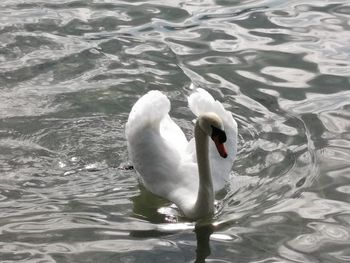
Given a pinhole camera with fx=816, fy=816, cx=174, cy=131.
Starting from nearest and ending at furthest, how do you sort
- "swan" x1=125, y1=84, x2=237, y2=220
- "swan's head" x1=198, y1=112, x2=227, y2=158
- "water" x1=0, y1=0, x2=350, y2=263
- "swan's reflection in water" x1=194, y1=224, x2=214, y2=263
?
"swan's reflection in water" x1=194, y1=224, x2=214, y2=263 < "swan's head" x1=198, y1=112, x2=227, y2=158 < "water" x1=0, y1=0, x2=350, y2=263 < "swan" x1=125, y1=84, x2=237, y2=220

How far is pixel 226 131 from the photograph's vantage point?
739 centimetres

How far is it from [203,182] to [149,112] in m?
0.91

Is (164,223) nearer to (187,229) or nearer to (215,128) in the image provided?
(187,229)

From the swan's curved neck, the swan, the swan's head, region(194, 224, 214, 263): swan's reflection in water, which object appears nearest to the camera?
region(194, 224, 214, 263): swan's reflection in water

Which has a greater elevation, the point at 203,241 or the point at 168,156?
the point at 168,156

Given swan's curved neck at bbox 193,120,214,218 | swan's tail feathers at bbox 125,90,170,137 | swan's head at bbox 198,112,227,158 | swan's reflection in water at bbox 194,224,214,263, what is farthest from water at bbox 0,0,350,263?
swan's head at bbox 198,112,227,158

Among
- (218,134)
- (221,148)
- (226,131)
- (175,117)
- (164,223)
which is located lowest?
(164,223)

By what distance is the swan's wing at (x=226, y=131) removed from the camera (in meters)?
7.24

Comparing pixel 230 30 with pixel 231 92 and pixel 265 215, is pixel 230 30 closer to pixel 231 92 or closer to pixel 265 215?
pixel 231 92

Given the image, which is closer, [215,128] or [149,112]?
[215,128]

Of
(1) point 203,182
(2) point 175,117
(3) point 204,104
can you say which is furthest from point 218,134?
(2) point 175,117

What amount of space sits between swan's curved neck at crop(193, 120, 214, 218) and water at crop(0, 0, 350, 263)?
5.9 inches

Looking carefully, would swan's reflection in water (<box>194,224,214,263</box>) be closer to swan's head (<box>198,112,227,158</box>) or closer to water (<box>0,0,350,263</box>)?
water (<box>0,0,350,263</box>)

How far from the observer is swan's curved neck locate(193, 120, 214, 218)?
22.1 feet
